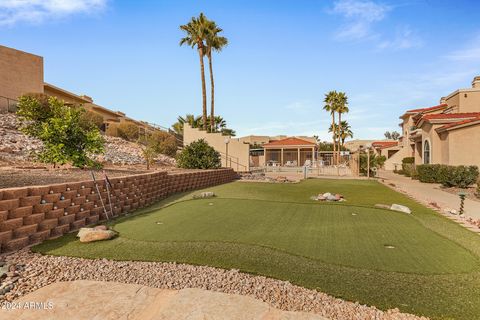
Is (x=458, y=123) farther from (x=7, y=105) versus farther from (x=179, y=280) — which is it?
(x=7, y=105)

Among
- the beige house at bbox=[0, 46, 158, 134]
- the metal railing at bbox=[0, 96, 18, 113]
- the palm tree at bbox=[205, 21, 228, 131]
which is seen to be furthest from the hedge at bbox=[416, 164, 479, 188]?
the metal railing at bbox=[0, 96, 18, 113]

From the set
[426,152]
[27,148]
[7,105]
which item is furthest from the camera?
[7,105]

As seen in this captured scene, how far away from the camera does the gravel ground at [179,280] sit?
126 inches

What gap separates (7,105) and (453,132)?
31.6 m

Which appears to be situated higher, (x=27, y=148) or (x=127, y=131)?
(x=127, y=131)

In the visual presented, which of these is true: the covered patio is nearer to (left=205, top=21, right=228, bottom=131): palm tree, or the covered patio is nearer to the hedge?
(left=205, top=21, right=228, bottom=131): palm tree

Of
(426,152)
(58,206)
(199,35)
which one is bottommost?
(58,206)

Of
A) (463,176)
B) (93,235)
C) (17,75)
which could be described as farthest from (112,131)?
(463,176)

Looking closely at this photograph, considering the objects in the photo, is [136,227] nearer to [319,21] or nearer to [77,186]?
[77,186]

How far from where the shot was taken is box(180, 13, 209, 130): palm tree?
89.9 ft

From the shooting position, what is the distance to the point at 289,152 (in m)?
41.8

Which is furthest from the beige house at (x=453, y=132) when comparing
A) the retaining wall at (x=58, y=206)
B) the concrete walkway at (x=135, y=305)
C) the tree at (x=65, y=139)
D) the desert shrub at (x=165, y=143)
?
the desert shrub at (x=165, y=143)

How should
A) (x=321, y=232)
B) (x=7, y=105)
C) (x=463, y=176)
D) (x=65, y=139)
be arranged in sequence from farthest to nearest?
(x=7, y=105) < (x=463, y=176) < (x=65, y=139) < (x=321, y=232)

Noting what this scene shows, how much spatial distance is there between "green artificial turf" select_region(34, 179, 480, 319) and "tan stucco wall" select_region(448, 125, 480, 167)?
1063cm
